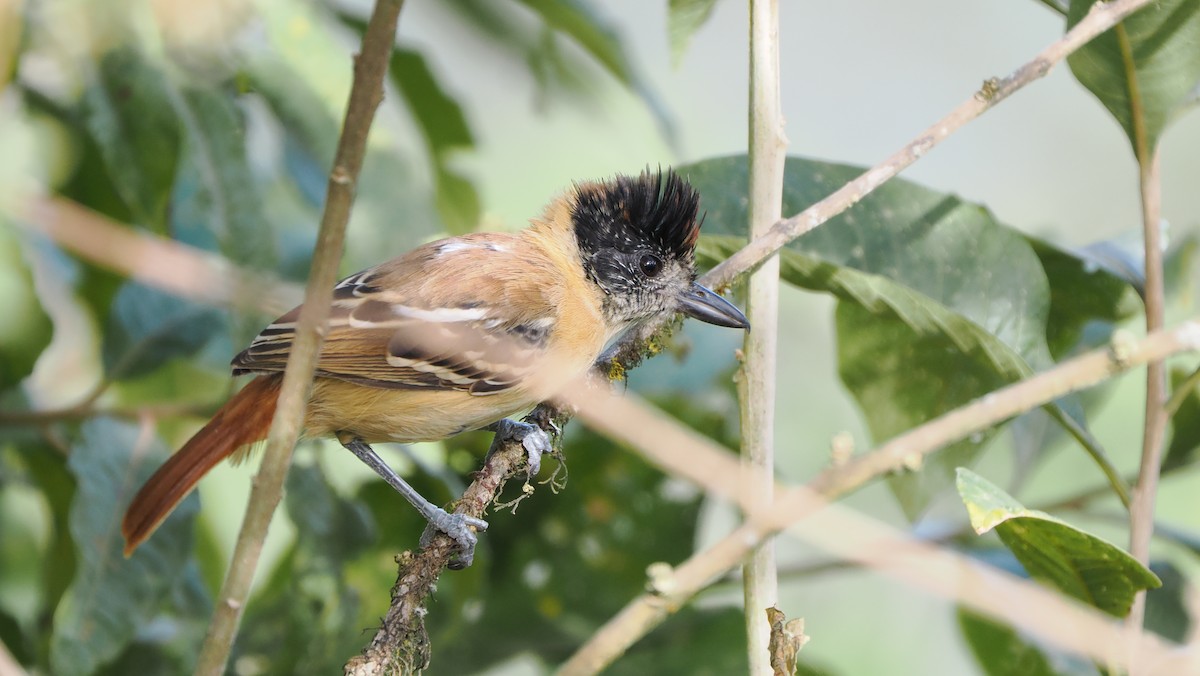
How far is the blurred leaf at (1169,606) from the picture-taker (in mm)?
2447

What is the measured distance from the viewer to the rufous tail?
2.34 meters

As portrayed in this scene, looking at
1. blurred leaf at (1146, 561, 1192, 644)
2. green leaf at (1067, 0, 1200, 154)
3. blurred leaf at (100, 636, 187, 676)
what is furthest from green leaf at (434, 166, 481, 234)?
blurred leaf at (1146, 561, 1192, 644)

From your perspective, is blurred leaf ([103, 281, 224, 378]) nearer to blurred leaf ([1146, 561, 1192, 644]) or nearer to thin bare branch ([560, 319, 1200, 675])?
thin bare branch ([560, 319, 1200, 675])

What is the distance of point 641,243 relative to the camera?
117 inches

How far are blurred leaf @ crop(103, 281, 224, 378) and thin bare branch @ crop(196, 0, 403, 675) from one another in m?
1.60

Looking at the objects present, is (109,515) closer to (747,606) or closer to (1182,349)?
(747,606)

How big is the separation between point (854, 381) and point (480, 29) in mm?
1324

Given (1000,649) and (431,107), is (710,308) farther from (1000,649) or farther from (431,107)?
(1000,649)

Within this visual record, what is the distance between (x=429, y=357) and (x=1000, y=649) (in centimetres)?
146

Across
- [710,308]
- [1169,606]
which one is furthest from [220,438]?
[1169,606]

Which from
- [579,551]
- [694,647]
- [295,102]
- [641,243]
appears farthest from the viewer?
[641,243]

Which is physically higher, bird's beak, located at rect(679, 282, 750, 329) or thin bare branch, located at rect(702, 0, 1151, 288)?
bird's beak, located at rect(679, 282, 750, 329)

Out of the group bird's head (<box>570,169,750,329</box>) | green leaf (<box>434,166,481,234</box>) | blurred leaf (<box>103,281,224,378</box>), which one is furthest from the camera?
green leaf (<box>434,166,481,234</box>)

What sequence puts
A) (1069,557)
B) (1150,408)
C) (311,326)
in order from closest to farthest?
(311,326) → (1069,557) → (1150,408)
